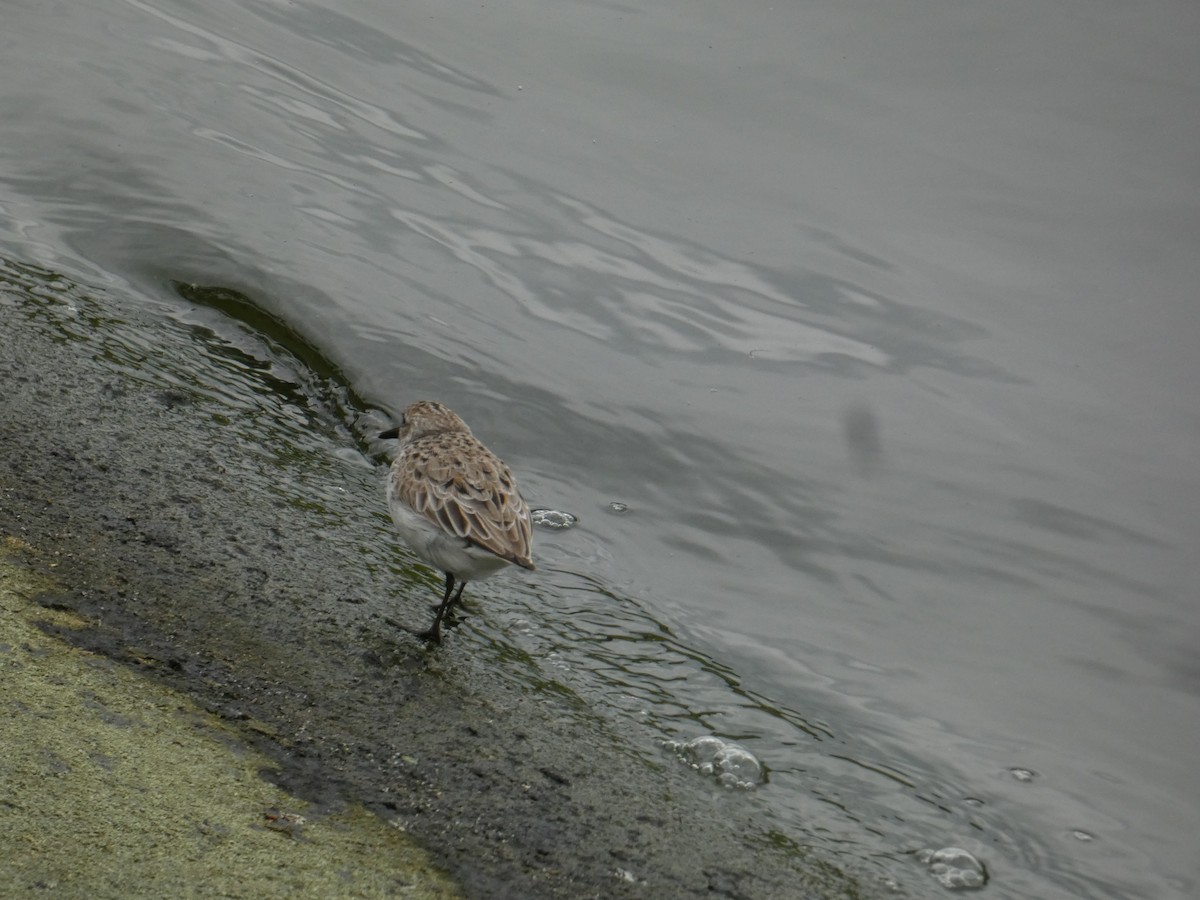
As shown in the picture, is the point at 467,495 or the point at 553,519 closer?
the point at 467,495

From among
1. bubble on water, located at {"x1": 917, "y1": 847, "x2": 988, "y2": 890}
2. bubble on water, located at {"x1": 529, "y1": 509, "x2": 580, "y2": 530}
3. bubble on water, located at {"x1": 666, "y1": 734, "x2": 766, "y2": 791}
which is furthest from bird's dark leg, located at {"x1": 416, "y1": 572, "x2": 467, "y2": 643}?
bubble on water, located at {"x1": 917, "y1": 847, "x2": 988, "y2": 890}

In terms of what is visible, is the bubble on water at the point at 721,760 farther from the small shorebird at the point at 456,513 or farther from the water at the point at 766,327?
the small shorebird at the point at 456,513

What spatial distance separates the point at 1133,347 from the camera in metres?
8.70

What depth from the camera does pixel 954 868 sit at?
4.19 meters

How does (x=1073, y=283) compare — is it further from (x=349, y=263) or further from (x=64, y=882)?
(x=64, y=882)

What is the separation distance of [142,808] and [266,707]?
70 centimetres

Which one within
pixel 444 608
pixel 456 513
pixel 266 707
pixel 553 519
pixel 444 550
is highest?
pixel 456 513

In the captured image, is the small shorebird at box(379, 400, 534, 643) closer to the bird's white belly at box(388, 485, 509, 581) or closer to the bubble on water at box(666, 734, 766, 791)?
the bird's white belly at box(388, 485, 509, 581)

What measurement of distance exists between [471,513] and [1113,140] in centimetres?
791

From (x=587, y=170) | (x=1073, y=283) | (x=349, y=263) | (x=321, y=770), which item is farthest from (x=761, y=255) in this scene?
(x=321, y=770)

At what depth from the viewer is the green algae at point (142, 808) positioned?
266 centimetres

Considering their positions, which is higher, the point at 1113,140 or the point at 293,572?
the point at 1113,140

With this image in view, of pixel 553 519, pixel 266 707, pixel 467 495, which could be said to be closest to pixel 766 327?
pixel 553 519

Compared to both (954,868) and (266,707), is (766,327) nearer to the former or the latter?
(954,868)
